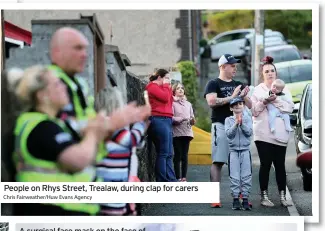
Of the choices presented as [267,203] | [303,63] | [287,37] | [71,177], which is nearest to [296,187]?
[267,203]

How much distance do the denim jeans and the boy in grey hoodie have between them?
1.39 feet

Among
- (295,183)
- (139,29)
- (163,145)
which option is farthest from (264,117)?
(139,29)

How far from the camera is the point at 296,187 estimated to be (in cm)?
943

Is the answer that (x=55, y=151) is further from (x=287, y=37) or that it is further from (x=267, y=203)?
(x=287, y=37)

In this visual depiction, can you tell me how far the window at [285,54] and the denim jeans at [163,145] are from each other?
1560 millimetres

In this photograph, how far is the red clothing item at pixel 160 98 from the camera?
9.31 meters

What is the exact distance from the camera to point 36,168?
8.89 m

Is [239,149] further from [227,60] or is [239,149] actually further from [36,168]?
[36,168]

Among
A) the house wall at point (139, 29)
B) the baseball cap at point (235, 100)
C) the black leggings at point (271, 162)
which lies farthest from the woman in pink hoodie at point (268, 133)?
the house wall at point (139, 29)

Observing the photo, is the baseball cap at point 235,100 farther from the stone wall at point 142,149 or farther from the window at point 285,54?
the window at point 285,54

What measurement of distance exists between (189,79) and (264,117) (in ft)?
3.45

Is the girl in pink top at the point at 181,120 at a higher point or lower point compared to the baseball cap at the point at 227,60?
lower

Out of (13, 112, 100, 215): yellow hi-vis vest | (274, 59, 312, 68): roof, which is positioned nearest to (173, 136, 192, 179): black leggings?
(13, 112, 100, 215): yellow hi-vis vest

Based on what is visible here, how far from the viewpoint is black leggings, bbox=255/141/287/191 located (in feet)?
31.2
